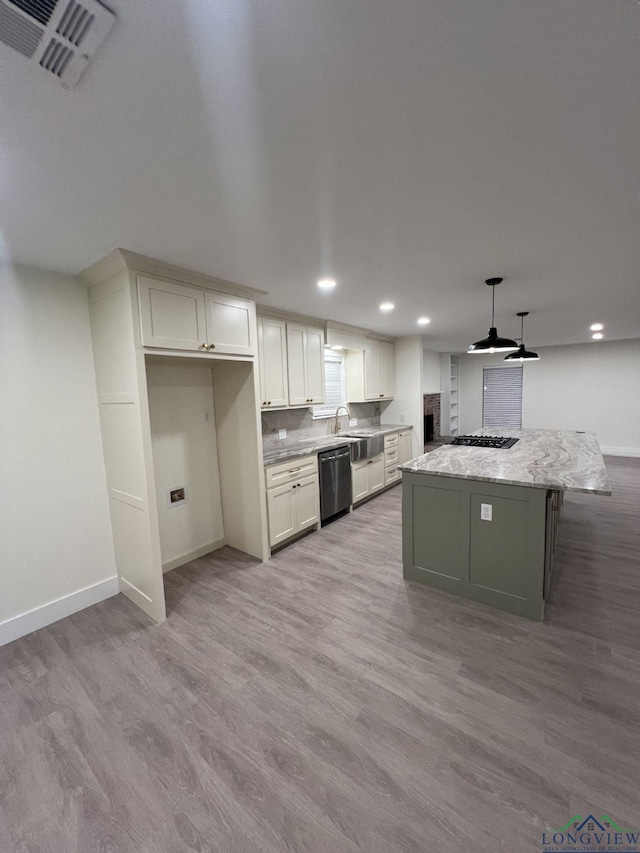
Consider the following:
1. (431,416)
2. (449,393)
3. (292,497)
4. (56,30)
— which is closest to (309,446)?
(292,497)

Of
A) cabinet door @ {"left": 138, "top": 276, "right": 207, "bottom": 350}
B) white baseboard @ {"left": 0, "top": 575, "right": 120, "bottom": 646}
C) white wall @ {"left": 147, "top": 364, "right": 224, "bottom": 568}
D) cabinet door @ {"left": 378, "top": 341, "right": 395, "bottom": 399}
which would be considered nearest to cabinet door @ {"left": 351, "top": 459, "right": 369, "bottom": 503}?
cabinet door @ {"left": 378, "top": 341, "right": 395, "bottom": 399}

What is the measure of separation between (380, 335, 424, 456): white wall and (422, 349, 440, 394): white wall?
1785 mm

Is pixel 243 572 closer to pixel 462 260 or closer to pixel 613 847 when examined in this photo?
pixel 613 847

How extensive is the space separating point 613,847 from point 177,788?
1627mm

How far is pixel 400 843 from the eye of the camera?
123 cm

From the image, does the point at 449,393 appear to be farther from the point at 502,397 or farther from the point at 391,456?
the point at 391,456

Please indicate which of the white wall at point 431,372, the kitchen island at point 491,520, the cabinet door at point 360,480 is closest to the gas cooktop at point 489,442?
the kitchen island at point 491,520

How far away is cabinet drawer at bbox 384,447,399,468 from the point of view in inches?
209

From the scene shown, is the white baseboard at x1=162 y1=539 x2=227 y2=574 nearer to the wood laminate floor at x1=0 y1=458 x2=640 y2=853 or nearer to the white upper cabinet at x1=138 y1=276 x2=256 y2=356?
the wood laminate floor at x1=0 y1=458 x2=640 y2=853

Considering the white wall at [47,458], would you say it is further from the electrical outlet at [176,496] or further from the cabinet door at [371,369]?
the cabinet door at [371,369]

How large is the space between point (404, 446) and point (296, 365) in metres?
2.74

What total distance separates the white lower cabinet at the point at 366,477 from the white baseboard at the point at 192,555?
1780 mm

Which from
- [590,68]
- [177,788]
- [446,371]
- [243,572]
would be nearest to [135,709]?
[177,788]

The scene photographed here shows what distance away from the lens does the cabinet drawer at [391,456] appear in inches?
209
